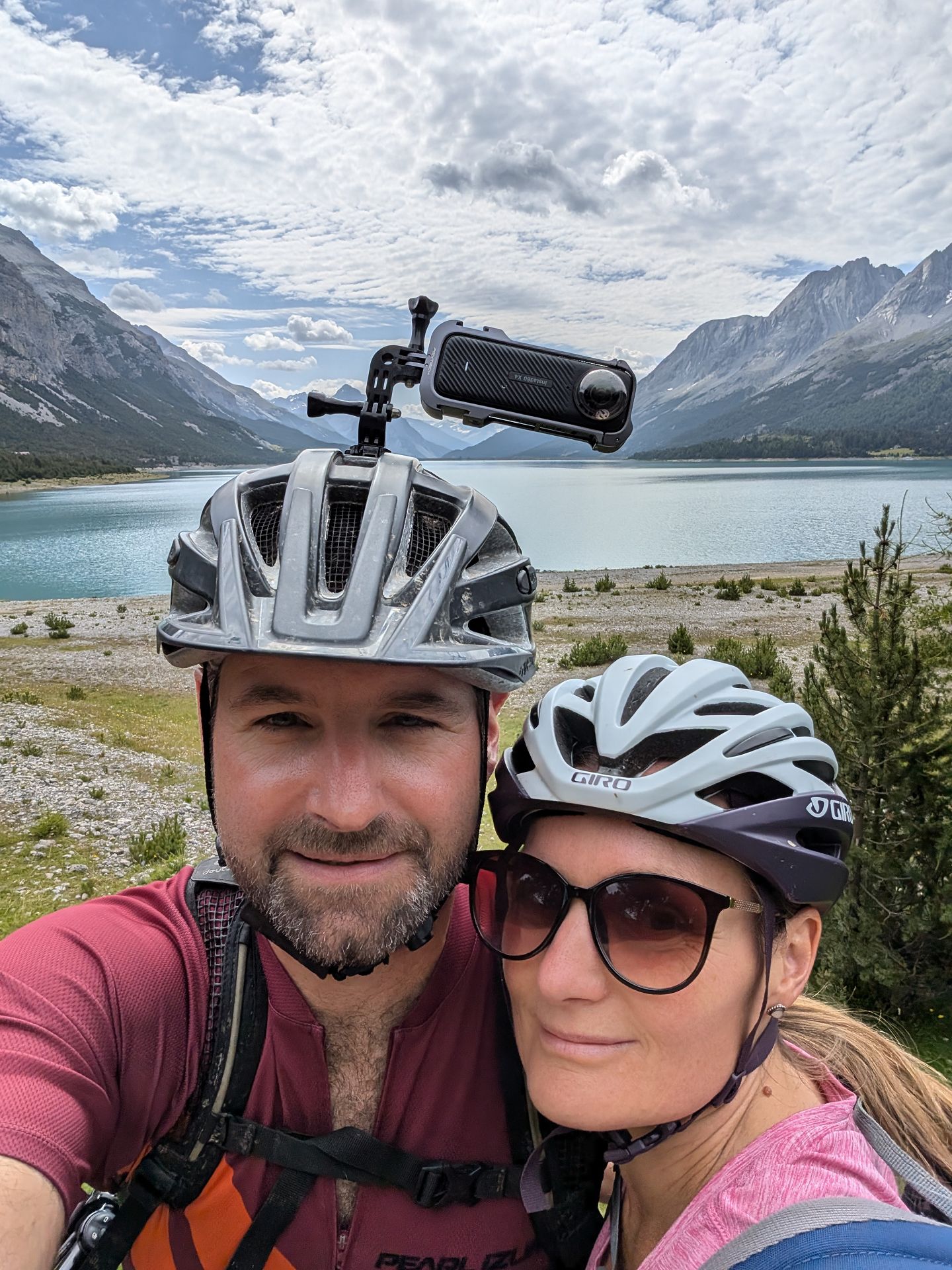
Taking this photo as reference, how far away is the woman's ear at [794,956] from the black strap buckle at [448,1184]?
100 cm

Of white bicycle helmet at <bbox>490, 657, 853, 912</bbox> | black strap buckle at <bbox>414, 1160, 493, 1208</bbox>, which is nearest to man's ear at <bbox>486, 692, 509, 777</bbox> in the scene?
white bicycle helmet at <bbox>490, 657, 853, 912</bbox>

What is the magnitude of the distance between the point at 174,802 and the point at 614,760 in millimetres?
12418

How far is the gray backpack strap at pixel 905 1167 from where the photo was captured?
1.75 metres

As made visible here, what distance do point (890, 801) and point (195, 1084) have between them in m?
6.82

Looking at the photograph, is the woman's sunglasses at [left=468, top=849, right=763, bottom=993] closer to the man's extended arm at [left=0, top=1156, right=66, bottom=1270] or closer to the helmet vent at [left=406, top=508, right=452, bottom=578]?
the helmet vent at [left=406, top=508, right=452, bottom=578]

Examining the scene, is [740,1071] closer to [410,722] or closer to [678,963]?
[678,963]

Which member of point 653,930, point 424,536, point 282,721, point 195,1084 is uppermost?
point 424,536

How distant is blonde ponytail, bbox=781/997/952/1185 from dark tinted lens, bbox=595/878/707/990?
1.80ft

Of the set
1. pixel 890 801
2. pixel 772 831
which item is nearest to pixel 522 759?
pixel 772 831

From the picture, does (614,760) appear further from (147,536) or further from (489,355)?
(147,536)

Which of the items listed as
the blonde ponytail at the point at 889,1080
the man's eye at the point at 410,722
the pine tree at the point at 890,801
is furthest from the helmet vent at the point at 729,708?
the pine tree at the point at 890,801

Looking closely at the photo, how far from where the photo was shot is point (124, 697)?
21.3 metres

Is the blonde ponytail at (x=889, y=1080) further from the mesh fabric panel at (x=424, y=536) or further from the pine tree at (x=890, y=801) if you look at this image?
the pine tree at (x=890, y=801)

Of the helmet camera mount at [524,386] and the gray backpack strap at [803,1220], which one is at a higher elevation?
the helmet camera mount at [524,386]
